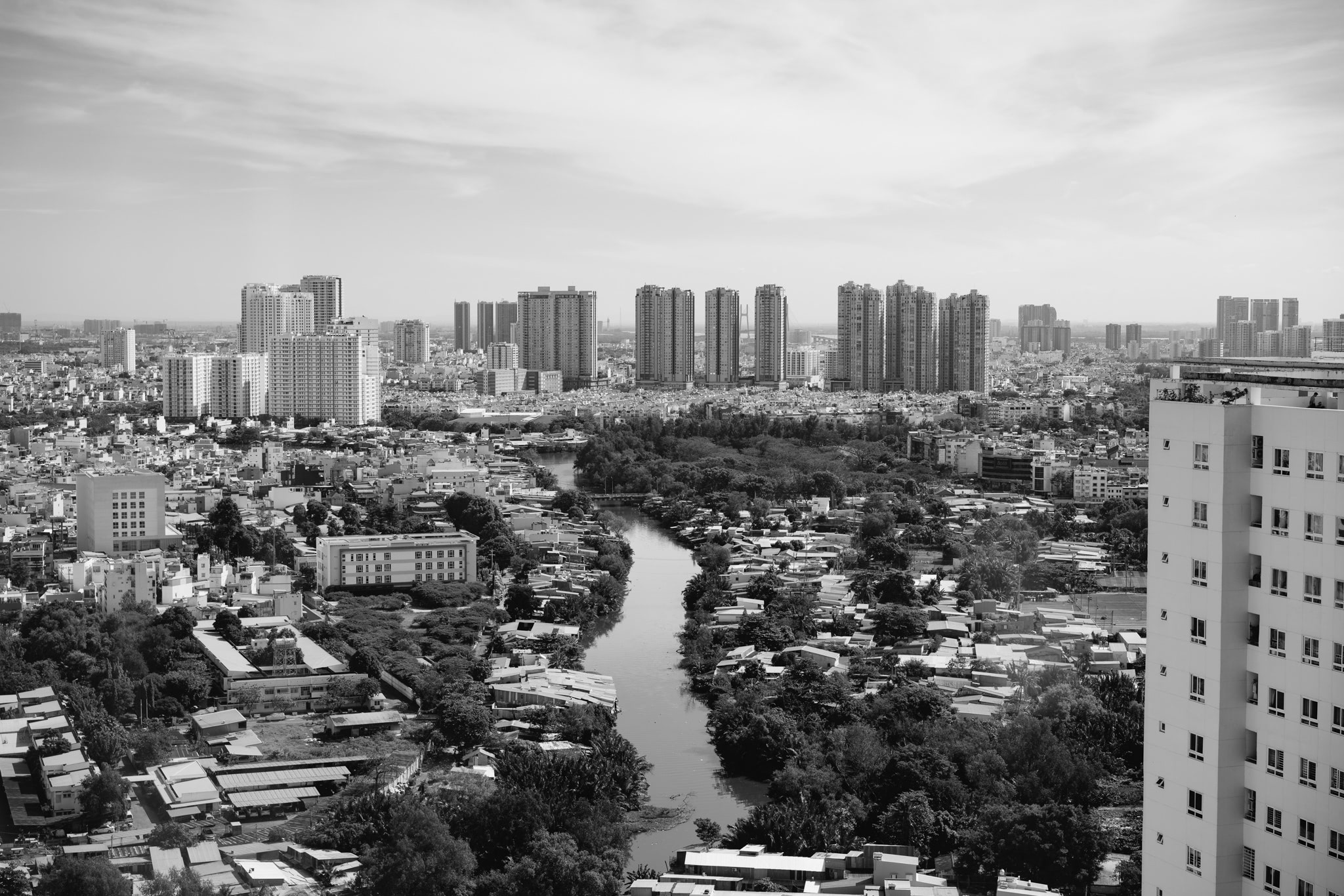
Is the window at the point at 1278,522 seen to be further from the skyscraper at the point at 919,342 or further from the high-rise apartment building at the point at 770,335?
the high-rise apartment building at the point at 770,335

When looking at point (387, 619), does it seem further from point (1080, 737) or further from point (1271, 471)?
point (1271, 471)

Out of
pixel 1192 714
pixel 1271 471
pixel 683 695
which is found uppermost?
pixel 1271 471

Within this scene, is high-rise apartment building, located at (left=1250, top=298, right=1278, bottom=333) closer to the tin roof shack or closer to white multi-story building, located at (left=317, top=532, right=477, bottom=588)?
the tin roof shack

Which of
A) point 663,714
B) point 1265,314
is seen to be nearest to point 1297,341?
point 1265,314

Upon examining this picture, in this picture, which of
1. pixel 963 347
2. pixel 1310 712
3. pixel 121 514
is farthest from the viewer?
pixel 963 347

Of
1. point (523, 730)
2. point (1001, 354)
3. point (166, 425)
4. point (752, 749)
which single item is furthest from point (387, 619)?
point (1001, 354)

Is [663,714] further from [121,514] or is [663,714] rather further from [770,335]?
[770,335]
